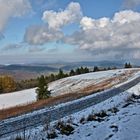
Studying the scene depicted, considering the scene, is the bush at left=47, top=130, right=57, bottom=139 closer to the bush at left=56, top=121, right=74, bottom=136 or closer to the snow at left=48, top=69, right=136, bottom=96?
the bush at left=56, top=121, right=74, bottom=136

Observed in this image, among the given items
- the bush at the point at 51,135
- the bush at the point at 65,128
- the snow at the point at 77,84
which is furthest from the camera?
the snow at the point at 77,84

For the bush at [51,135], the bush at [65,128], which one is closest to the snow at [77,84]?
the bush at [65,128]

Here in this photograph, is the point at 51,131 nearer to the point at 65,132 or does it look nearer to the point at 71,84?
the point at 65,132

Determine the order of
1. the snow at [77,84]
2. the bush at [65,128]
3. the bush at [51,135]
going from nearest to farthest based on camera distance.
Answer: the bush at [51,135] → the bush at [65,128] → the snow at [77,84]

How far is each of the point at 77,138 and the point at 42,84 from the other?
67886 mm

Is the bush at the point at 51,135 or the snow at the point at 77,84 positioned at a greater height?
the bush at the point at 51,135

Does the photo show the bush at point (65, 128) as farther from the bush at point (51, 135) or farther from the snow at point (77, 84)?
the snow at point (77, 84)

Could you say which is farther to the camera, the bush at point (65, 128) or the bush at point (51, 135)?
the bush at point (65, 128)

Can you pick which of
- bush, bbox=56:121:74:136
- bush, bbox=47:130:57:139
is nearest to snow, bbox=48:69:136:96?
bush, bbox=56:121:74:136

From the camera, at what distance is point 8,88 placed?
136 meters

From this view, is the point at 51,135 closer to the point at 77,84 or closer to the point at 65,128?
the point at 65,128

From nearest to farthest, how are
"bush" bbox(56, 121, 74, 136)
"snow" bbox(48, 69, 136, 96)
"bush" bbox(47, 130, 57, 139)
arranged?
"bush" bbox(47, 130, 57, 139) → "bush" bbox(56, 121, 74, 136) → "snow" bbox(48, 69, 136, 96)

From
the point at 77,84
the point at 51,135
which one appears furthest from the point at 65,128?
the point at 77,84

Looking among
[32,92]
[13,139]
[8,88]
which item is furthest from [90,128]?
[8,88]
